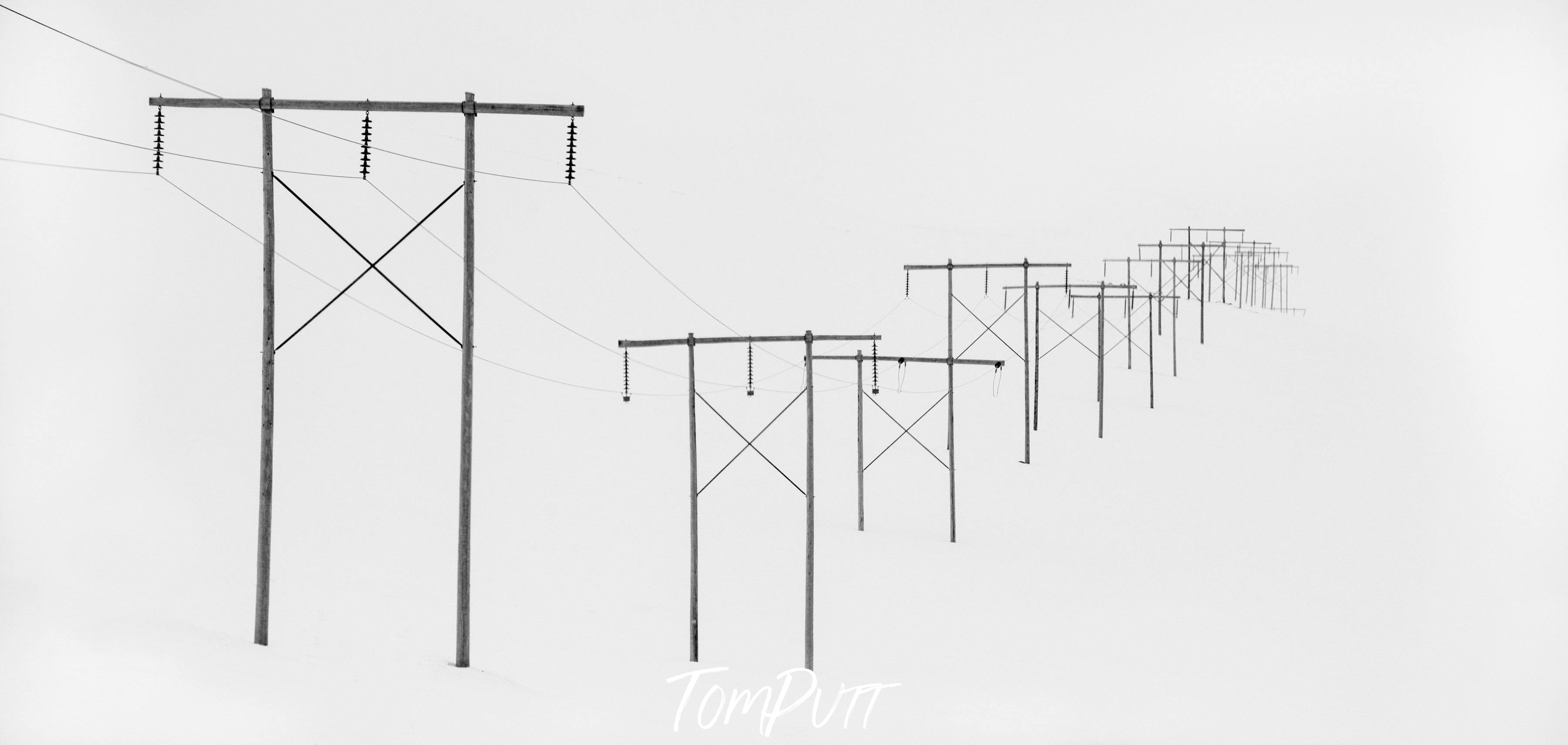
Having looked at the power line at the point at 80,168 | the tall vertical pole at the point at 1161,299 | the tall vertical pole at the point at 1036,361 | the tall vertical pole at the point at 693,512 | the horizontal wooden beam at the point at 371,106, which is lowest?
the tall vertical pole at the point at 693,512

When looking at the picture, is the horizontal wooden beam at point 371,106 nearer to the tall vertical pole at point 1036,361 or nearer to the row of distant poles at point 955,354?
the row of distant poles at point 955,354

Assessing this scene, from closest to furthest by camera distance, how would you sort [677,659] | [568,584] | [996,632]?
[677,659], [996,632], [568,584]

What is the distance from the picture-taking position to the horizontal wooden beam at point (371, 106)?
13680 millimetres

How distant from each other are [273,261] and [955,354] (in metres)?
37.1

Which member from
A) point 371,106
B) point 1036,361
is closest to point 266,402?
point 371,106

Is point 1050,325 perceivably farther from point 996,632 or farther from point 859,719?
point 859,719

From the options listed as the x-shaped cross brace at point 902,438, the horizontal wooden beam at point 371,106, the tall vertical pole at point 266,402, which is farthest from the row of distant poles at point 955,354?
the tall vertical pole at point 266,402

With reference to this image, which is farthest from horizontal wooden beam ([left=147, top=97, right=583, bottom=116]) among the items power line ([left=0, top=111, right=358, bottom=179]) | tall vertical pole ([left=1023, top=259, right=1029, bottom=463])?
tall vertical pole ([left=1023, top=259, right=1029, bottom=463])

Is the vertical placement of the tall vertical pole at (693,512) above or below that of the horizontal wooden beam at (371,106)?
below

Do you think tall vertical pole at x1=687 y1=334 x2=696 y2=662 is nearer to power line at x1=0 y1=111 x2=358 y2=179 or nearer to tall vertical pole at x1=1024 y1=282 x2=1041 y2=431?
power line at x1=0 y1=111 x2=358 y2=179

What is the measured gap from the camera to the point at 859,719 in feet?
50.6

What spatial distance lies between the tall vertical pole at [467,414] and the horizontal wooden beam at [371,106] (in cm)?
34

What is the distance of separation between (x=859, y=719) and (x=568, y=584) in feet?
28.8

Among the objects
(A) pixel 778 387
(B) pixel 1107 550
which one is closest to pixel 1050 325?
(A) pixel 778 387
